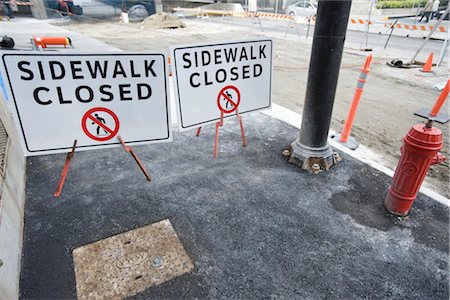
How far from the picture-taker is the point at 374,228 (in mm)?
2979

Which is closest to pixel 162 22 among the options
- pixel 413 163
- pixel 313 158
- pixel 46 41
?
pixel 46 41

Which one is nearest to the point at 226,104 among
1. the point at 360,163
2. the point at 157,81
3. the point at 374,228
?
the point at 157,81

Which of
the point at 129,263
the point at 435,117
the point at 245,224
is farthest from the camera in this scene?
the point at 435,117

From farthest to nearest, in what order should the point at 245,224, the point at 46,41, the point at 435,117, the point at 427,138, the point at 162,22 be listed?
1. the point at 162,22
2. the point at 46,41
3. the point at 435,117
4. the point at 245,224
5. the point at 427,138

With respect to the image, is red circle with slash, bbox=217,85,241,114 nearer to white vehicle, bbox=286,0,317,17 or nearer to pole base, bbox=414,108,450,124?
pole base, bbox=414,108,450,124

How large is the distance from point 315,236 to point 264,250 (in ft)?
1.84

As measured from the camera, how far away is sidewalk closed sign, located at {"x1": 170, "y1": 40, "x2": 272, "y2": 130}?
3697 millimetres

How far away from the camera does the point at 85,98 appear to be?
311 centimetres

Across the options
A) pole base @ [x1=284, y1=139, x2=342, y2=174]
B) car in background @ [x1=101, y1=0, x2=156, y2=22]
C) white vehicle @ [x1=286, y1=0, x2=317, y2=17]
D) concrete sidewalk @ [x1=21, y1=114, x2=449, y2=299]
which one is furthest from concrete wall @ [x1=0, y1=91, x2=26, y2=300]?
white vehicle @ [x1=286, y1=0, x2=317, y2=17]

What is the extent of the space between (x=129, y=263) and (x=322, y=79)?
117 inches

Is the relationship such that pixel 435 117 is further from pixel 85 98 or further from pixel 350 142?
pixel 85 98

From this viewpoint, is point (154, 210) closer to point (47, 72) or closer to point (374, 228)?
point (47, 72)

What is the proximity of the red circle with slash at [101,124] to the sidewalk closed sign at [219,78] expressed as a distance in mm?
862

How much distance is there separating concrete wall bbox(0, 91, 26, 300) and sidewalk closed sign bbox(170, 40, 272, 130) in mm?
1919
